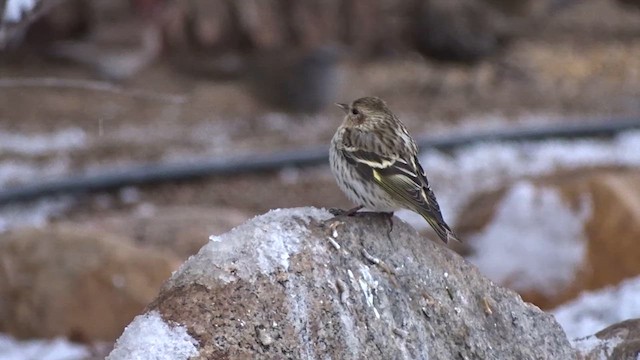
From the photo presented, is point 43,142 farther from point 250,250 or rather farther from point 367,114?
point 250,250

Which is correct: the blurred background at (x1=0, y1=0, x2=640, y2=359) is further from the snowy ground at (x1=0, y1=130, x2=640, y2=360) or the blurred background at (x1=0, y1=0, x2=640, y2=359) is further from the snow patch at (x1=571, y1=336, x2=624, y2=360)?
the snow patch at (x1=571, y1=336, x2=624, y2=360)

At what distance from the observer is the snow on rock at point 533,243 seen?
768 cm

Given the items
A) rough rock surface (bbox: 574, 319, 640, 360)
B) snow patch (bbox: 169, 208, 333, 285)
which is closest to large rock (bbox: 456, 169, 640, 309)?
rough rock surface (bbox: 574, 319, 640, 360)

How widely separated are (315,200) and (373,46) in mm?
6439

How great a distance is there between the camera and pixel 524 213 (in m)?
7.96

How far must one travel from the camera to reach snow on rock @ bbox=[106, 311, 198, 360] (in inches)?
131

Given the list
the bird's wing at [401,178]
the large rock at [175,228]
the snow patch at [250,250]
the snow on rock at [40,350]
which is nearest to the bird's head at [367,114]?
the bird's wing at [401,178]

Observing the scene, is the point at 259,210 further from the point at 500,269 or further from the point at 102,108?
the point at 102,108

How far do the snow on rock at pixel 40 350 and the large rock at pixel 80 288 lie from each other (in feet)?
0.17

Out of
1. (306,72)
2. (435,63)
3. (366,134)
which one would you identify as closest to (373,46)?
(435,63)

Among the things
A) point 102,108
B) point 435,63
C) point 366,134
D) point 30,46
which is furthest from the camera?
point 435,63

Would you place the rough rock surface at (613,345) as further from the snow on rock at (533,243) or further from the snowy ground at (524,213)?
the snow on rock at (533,243)

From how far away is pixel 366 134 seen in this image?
4695 millimetres

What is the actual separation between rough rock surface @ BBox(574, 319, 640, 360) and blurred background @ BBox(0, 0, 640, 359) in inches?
69.1
